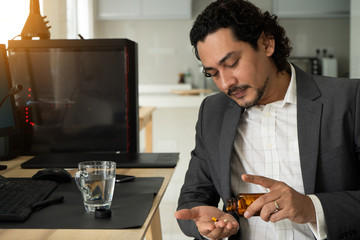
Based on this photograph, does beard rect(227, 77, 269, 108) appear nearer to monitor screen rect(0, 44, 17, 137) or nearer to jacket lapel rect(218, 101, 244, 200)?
jacket lapel rect(218, 101, 244, 200)

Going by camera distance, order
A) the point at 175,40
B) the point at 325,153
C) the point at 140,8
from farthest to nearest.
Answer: the point at 175,40, the point at 140,8, the point at 325,153

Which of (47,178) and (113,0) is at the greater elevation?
(113,0)

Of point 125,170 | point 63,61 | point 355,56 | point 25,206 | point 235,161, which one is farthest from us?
point 355,56

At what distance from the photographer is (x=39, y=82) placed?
1753 mm

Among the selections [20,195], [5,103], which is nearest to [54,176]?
[20,195]

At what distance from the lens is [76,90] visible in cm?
176

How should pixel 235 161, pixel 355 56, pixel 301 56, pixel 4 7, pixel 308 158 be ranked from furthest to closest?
pixel 301 56 < pixel 355 56 < pixel 4 7 < pixel 235 161 < pixel 308 158

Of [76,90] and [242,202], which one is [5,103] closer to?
[76,90]

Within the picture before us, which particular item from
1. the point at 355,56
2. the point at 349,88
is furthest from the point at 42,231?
the point at 355,56

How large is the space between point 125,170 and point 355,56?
370cm

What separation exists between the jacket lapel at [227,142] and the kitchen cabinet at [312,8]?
4342 mm

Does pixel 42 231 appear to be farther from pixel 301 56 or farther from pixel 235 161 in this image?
pixel 301 56

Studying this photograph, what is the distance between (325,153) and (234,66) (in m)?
0.34

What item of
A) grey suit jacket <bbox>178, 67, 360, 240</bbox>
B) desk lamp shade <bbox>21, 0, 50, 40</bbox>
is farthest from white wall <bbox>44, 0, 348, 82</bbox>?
grey suit jacket <bbox>178, 67, 360, 240</bbox>
